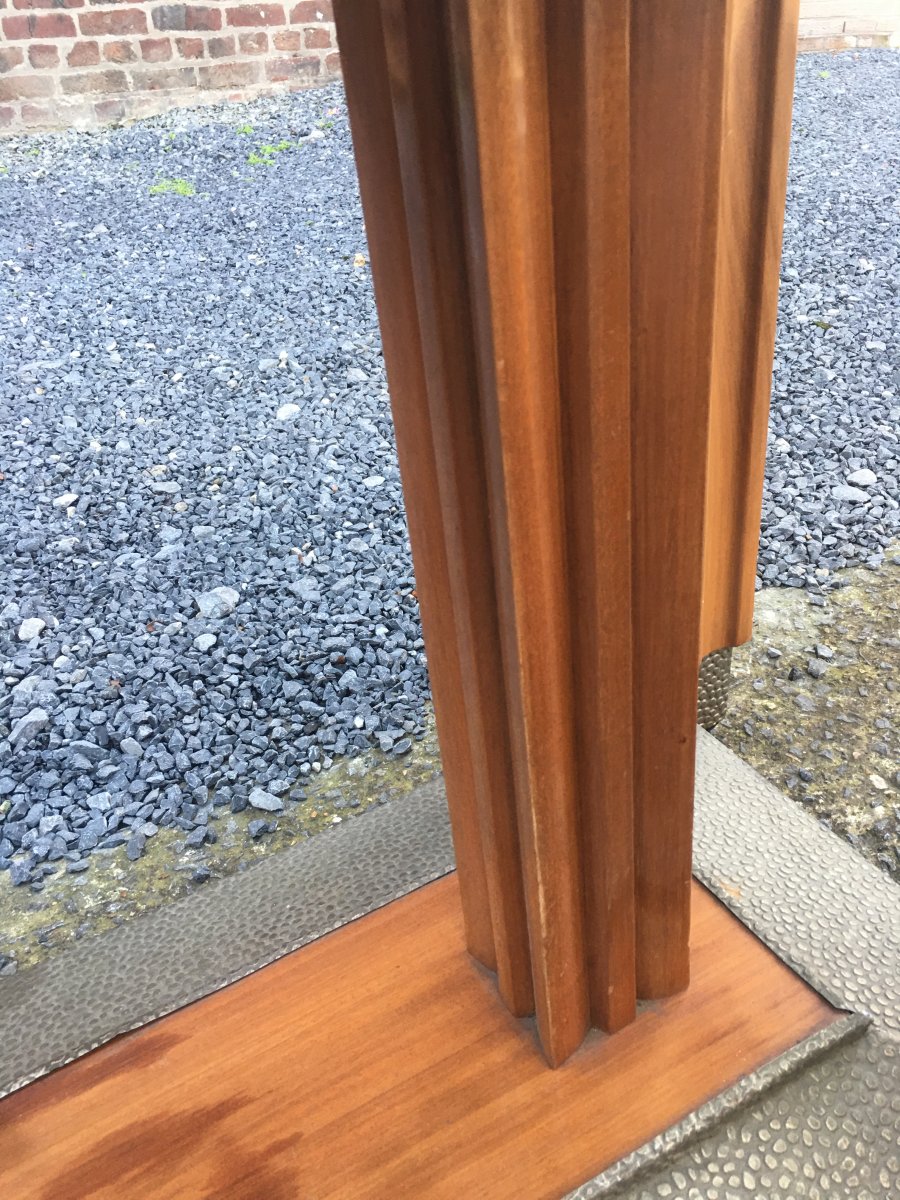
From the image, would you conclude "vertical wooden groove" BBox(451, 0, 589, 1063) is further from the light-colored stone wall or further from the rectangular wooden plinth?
the light-colored stone wall

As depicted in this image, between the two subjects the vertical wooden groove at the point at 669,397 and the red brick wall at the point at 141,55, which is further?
the red brick wall at the point at 141,55

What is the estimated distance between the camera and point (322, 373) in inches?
102

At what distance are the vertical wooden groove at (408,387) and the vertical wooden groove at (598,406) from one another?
9cm

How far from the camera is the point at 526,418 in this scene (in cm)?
49

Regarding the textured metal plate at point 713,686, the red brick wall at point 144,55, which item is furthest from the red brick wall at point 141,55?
the textured metal plate at point 713,686

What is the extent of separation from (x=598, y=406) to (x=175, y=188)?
12.0 ft

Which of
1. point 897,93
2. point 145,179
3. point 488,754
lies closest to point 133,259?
point 145,179

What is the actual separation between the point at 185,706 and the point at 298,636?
0.80ft

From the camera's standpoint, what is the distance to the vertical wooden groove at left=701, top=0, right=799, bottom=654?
51cm

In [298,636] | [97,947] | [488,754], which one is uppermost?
[488,754]

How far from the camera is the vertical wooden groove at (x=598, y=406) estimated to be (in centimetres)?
44

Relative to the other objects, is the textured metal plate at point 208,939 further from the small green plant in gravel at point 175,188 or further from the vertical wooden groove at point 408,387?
the small green plant in gravel at point 175,188

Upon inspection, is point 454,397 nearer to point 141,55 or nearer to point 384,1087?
point 384,1087

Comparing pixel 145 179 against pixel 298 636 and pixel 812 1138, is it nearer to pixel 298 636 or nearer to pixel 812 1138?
pixel 298 636
